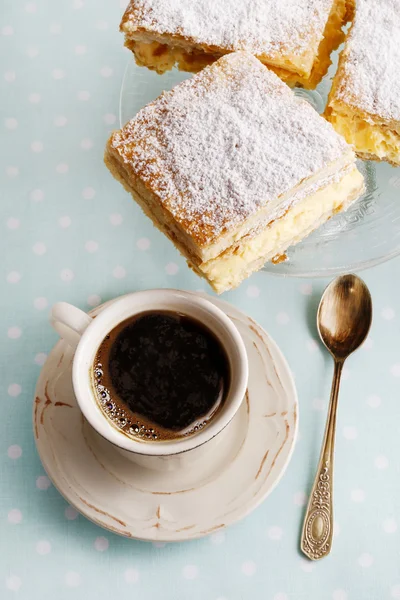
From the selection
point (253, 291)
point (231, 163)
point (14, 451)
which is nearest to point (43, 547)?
point (14, 451)

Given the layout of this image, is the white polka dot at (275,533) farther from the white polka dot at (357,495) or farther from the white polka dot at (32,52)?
the white polka dot at (32,52)

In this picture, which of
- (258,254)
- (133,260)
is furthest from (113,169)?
(258,254)

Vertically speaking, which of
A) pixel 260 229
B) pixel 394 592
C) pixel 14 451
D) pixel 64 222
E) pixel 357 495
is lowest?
pixel 394 592

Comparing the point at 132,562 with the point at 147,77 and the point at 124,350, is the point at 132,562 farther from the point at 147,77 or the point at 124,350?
the point at 147,77

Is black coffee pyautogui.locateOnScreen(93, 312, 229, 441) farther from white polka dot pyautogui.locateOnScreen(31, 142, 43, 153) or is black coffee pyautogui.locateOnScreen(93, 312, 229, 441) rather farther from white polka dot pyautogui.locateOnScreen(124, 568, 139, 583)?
white polka dot pyautogui.locateOnScreen(31, 142, 43, 153)

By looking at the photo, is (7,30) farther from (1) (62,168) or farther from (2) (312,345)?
(2) (312,345)

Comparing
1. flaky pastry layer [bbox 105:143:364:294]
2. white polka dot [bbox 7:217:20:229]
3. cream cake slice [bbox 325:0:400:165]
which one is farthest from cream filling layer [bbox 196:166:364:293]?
white polka dot [bbox 7:217:20:229]

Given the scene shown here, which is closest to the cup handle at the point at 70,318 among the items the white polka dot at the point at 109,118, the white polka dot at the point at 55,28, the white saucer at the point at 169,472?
the white saucer at the point at 169,472
